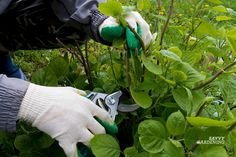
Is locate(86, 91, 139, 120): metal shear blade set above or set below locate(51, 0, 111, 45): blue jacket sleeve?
below

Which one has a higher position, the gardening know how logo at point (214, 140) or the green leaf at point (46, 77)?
the gardening know how logo at point (214, 140)

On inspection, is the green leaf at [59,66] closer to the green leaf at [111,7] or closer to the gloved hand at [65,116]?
the gloved hand at [65,116]

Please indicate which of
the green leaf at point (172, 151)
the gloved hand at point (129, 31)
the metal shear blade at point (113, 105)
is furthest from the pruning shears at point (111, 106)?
the green leaf at point (172, 151)

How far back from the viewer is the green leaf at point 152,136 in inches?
34.4

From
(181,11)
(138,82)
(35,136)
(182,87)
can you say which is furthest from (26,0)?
(181,11)

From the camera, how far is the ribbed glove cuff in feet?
3.43

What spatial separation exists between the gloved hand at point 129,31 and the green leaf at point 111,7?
4.1 inches

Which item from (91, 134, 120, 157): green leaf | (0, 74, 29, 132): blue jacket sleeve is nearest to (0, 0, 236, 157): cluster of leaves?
(91, 134, 120, 157): green leaf

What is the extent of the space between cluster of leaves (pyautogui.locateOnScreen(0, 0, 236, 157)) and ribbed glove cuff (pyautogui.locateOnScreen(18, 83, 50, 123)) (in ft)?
0.35

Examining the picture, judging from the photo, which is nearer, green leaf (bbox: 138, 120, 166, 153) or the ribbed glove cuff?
green leaf (bbox: 138, 120, 166, 153)

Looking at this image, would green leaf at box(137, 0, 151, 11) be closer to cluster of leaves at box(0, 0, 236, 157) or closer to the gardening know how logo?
cluster of leaves at box(0, 0, 236, 157)

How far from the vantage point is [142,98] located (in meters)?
0.99

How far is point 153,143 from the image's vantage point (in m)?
0.88

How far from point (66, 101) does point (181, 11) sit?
288 cm
